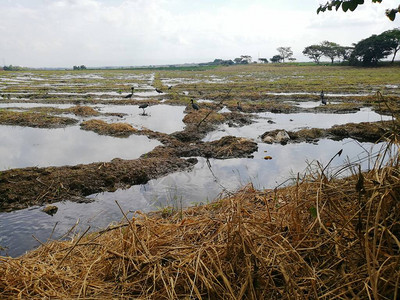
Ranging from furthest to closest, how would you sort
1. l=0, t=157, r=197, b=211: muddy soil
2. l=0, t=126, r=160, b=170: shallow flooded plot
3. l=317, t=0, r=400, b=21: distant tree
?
l=0, t=126, r=160, b=170: shallow flooded plot → l=0, t=157, r=197, b=211: muddy soil → l=317, t=0, r=400, b=21: distant tree

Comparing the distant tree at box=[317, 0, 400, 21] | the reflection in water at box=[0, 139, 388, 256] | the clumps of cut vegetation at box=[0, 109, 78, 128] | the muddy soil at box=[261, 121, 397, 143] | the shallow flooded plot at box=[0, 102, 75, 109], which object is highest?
the distant tree at box=[317, 0, 400, 21]

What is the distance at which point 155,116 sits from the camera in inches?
645

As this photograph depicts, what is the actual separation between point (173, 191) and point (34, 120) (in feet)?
36.8

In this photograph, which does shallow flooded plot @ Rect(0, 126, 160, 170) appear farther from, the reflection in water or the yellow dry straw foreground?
the yellow dry straw foreground

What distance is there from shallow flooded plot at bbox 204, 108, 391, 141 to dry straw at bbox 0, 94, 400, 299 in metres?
9.59

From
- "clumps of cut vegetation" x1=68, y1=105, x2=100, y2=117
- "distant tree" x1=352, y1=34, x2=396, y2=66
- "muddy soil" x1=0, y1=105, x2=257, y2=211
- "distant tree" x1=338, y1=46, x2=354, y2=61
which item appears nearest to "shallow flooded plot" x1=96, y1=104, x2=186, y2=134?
"clumps of cut vegetation" x1=68, y1=105, x2=100, y2=117

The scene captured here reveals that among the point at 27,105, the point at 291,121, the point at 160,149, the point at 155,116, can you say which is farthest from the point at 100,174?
the point at 27,105

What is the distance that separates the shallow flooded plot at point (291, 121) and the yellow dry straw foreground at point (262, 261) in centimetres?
957

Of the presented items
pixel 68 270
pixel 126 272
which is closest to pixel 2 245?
pixel 68 270

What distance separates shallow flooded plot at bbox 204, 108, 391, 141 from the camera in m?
12.6

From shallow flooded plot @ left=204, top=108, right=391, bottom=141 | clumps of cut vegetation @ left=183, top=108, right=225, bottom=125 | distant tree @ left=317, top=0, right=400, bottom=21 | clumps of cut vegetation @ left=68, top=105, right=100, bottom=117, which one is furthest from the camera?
clumps of cut vegetation @ left=68, top=105, right=100, bottom=117

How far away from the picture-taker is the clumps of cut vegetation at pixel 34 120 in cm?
1402

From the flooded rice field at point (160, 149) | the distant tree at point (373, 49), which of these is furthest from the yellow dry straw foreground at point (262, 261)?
the distant tree at point (373, 49)

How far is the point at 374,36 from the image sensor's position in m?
48.2
